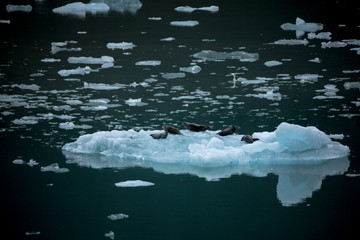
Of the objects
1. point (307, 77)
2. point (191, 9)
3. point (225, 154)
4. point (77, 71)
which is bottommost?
point (225, 154)

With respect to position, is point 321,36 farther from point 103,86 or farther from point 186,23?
point 103,86

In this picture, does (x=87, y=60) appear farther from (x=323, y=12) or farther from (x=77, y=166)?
(x=323, y=12)

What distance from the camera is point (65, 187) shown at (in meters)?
4.57

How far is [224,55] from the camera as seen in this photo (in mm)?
10203

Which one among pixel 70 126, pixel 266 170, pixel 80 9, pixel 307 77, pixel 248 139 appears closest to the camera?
pixel 266 170

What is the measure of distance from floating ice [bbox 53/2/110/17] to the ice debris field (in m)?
12.1

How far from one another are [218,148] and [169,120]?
1.25m

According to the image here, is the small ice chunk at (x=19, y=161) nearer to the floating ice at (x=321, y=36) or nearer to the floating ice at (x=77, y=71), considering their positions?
the floating ice at (x=77, y=71)

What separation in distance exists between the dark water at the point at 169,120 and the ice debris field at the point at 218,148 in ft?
0.63

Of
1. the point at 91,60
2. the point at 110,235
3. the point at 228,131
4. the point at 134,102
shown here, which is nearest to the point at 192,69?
the point at 91,60

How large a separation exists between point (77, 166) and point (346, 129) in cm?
246

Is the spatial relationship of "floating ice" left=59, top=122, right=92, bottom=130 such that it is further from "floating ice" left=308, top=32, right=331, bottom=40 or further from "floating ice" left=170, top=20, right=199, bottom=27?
"floating ice" left=170, top=20, right=199, bottom=27

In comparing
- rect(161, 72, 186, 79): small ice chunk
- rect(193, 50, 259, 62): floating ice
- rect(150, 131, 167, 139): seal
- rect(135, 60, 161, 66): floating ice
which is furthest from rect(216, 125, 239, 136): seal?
rect(193, 50, 259, 62): floating ice

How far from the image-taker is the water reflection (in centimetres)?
456
